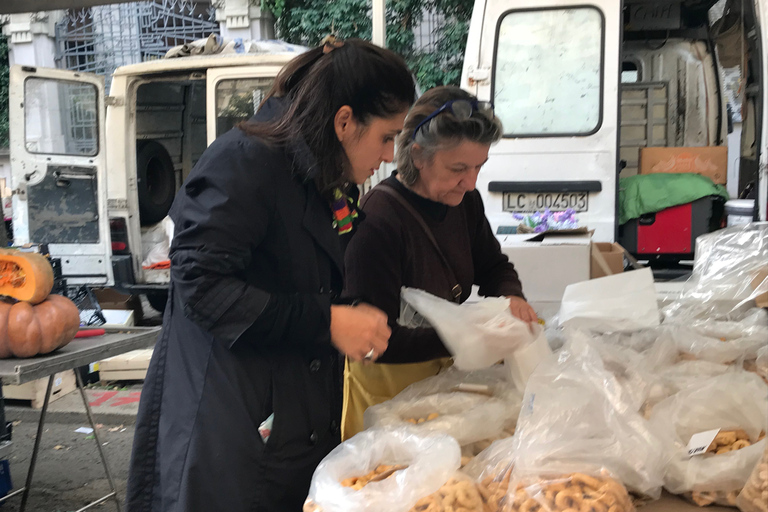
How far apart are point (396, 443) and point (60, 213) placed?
5.79 metres

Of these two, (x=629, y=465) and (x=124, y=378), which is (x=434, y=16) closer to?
(x=124, y=378)

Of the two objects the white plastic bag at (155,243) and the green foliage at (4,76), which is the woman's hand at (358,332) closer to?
the white plastic bag at (155,243)

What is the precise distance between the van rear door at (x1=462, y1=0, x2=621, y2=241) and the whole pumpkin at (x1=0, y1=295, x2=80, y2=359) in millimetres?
2339

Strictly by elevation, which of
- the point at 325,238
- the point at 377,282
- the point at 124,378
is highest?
the point at 325,238

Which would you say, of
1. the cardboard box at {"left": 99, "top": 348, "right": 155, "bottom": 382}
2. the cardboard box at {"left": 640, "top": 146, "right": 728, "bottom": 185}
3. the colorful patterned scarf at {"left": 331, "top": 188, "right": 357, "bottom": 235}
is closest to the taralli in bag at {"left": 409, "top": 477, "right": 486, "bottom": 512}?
the colorful patterned scarf at {"left": 331, "top": 188, "right": 357, "bottom": 235}

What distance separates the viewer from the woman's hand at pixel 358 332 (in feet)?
4.53

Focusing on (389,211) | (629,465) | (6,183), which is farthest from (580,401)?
(6,183)

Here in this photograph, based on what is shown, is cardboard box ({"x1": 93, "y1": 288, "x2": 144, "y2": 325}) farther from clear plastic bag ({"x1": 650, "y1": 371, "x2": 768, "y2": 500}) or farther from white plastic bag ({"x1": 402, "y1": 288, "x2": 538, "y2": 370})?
clear plastic bag ({"x1": 650, "y1": 371, "x2": 768, "y2": 500})

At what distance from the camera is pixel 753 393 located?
148 cm

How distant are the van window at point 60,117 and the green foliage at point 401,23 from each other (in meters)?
5.83

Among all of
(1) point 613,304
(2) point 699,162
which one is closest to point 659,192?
(2) point 699,162

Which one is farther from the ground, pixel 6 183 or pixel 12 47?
pixel 12 47

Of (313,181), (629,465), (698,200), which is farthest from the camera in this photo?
(698,200)

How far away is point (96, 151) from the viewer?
6.34 meters
